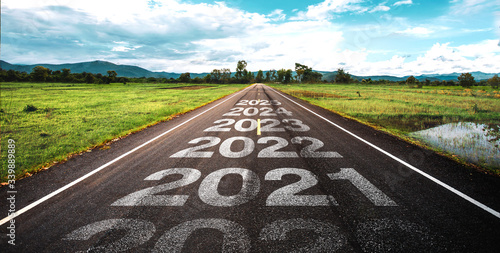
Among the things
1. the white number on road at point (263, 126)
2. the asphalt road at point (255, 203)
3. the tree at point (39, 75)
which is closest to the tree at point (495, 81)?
the white number on road at point (263, 126)

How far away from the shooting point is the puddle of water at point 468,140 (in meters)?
6.09

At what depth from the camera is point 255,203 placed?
357 cm

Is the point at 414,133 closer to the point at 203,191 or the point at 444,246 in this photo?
the point at 444,246

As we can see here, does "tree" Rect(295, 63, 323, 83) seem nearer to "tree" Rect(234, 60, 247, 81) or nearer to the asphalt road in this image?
"tree" Rect(234, 60, 247, 81)

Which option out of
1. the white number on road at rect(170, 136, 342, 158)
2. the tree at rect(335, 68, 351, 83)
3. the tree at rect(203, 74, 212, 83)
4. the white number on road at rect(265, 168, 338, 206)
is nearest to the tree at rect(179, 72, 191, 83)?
→ the tree at rect(203, 74, 212, 83)

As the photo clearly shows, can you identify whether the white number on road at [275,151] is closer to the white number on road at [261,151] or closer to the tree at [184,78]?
the white number on road at [261,151]

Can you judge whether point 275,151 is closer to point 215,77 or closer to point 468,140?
point 468,140

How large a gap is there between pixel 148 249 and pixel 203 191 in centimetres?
141

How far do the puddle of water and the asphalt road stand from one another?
1.28m

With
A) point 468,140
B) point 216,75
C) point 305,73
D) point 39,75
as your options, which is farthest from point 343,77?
point 39,75

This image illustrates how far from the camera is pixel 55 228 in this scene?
10.1ft

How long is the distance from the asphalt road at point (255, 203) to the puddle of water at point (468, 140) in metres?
1.28

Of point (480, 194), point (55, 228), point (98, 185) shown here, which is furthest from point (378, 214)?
point (98, 185)

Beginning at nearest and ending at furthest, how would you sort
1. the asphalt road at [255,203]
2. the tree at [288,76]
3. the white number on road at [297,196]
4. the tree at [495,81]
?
the asphalt road at [255,203], the white number on road at [297,196], the tree at [495,81], the tree at [288,76]
